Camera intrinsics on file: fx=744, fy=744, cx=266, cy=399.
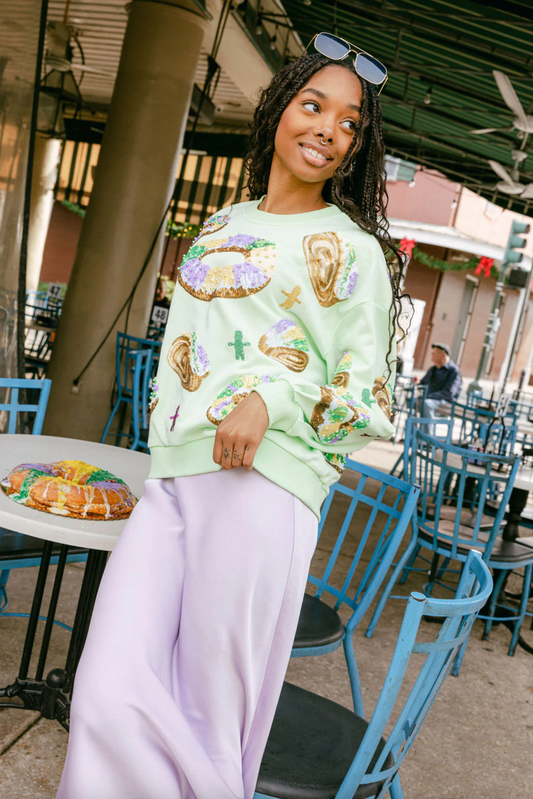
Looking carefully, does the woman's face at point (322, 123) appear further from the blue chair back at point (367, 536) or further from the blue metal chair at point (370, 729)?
the blue chair back at point (367, 536)

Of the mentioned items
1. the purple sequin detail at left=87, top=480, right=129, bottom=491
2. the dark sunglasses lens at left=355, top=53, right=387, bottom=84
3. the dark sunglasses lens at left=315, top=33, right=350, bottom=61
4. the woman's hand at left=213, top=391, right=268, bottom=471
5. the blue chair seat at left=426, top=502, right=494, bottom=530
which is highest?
the dark sunglasses lens at left=315, top=33, right=350, bottom=61

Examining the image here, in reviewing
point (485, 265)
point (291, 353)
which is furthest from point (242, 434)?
point (485, 265)

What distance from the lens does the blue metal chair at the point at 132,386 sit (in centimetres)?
477

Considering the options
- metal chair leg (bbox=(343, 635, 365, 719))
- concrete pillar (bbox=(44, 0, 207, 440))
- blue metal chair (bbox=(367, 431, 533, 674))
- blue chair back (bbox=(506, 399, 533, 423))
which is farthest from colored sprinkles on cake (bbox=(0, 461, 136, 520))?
blue chair back (bbox=(506, 399, 533, 423))

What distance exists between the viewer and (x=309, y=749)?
4.67 feet

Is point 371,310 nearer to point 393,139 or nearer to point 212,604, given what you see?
point 212,604

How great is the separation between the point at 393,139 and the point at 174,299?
9292 millimetres

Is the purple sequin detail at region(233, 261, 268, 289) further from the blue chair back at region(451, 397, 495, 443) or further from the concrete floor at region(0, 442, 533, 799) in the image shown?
the blue chair back at region(451, 397, 495, 443)

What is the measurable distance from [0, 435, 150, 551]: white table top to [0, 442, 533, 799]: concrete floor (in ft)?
2.54

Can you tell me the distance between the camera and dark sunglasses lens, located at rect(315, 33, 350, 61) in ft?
4.38

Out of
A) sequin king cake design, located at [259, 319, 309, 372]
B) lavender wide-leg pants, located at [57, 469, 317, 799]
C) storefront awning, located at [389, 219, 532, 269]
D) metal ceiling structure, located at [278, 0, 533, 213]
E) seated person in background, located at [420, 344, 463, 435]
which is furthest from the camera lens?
storefront awning, located at [389, 219, 532, 269]

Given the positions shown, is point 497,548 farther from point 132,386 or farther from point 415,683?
point 132,386

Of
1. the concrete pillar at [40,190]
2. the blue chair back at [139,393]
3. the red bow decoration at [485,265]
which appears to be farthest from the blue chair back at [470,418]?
the red bow decoration at [485,265]

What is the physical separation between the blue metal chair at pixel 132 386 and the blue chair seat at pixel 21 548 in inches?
103
